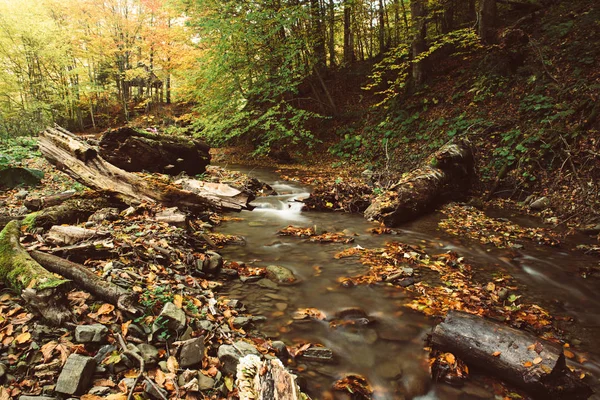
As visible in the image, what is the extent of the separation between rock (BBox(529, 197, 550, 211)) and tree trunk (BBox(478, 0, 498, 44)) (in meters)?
7.54

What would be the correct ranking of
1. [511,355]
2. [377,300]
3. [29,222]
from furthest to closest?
[29,222] < [377,300] < [511,355]

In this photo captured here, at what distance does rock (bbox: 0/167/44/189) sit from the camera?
7997 millimetres

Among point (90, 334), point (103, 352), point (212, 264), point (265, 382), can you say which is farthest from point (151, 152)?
point (265, 382)

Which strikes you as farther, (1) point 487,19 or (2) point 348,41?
(2) point 348,41

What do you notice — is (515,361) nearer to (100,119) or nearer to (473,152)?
(473,152)

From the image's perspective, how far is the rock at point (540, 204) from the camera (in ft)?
23.3

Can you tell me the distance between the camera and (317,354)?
118 inches

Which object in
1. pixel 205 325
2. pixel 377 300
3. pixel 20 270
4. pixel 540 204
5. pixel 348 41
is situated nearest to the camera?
pixel 20 270

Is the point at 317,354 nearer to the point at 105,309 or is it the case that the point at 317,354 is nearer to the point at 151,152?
the point at 105,309

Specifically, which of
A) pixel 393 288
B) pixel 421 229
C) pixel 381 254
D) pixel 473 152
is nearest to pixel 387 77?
pixel 473 152

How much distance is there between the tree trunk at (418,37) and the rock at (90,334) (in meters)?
13.6

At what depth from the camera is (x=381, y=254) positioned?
5.31 metres

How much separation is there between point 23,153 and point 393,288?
51.2 feet

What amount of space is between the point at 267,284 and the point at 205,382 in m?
2.05
